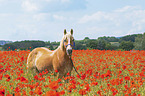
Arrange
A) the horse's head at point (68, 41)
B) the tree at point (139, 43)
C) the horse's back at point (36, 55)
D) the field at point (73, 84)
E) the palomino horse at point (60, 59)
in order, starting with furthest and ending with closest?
the tree at point (139, 43) < the horse's back at point (36, 55) < the palomino horse at point (60, 59) < the horse's head at point (68, 41) < the field at point (73, 84)

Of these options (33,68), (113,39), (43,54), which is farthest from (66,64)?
(113,39)

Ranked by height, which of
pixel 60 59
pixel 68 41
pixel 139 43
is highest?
pixel 68 41

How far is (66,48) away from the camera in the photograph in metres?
4.91

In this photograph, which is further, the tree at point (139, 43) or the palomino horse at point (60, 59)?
the tree at point (139, 43)

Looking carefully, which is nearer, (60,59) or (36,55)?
(60,59)

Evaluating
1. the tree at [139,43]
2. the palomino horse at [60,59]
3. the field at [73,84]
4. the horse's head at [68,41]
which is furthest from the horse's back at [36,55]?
the tree at [139,43]

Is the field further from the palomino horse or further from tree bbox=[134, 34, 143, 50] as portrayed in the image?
tree bbox=[134, 34, 143, 50]

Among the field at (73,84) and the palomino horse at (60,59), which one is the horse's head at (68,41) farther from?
the field at (73,84)

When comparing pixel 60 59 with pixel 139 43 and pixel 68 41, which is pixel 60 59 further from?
pixel 139 43

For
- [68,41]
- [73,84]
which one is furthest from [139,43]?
[73,84]

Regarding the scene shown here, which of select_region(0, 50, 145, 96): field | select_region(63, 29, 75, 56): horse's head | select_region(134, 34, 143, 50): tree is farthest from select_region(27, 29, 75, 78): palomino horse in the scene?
select_region(134, 34, 143, 50): tree

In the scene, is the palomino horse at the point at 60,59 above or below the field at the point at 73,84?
above

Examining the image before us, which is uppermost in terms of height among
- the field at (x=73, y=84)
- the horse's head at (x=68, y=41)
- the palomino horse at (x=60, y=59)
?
the horse's head at (x=68, y=41)

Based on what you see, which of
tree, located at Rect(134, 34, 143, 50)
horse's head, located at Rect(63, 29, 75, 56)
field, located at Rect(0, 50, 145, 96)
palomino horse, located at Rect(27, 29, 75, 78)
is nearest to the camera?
field, located at Rect(0, 50, 145, 96)
